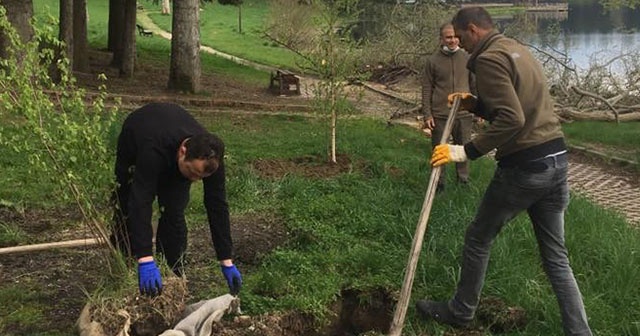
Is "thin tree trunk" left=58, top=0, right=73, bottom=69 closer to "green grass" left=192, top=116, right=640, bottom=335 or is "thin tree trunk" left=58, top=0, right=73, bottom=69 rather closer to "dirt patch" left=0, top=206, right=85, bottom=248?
"green grass" left=192, top=116, right=640, bottom=335

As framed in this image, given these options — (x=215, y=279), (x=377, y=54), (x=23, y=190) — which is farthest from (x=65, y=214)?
(x=377, y=54)

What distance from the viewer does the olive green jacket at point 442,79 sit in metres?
7.28

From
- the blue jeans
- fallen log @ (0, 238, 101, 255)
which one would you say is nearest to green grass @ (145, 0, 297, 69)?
fallen log @ (0, 238, 101, 255)

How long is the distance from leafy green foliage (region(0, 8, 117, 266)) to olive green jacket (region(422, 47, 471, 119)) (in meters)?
3.91

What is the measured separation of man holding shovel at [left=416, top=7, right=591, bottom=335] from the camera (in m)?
3.83

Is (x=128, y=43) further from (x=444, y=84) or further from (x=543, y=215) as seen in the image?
(x=543, y=215)

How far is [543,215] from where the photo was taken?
4.09 meters

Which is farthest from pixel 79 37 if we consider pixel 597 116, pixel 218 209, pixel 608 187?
pixel 218 209

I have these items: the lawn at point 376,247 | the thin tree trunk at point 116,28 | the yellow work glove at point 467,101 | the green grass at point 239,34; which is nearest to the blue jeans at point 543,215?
the lawn at point 376,247

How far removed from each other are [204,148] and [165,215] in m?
1.15

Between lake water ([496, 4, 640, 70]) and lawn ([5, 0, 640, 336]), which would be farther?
lake water ([496, 4, 640, 70])

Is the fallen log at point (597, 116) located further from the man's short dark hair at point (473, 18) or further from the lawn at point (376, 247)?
the man's short dark hair at point (473, 18)

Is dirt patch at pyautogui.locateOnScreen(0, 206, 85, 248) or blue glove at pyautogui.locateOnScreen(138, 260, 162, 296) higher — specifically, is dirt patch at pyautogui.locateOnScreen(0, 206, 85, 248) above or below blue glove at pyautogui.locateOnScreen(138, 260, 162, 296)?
below

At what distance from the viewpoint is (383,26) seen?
87.2 ft
